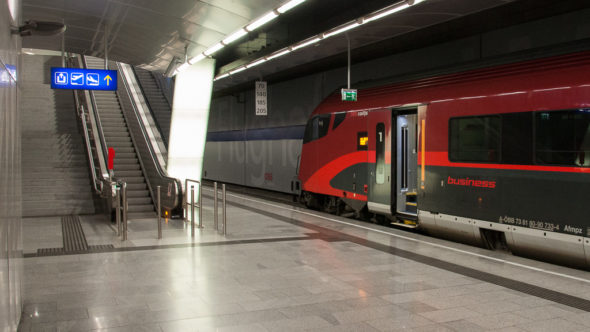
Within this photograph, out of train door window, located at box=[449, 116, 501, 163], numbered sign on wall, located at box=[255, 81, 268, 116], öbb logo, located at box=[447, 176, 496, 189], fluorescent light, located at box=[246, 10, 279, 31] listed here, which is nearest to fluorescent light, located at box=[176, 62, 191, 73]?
fluorescent light, located at box=[246, 10, 279, 31]

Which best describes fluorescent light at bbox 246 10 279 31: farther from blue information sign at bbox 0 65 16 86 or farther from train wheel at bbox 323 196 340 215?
train wheel at bbox 323 196 340 215

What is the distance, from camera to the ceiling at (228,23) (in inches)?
333

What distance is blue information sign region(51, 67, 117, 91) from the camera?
991cm

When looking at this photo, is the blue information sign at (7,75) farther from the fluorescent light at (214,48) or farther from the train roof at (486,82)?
the fluorescent light at (214,48)

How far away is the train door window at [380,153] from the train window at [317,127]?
205 centimetres

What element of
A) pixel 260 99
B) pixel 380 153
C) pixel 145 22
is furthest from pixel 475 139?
pixel 260 99

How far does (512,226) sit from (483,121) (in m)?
1.65

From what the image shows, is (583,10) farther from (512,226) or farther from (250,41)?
(250,41)

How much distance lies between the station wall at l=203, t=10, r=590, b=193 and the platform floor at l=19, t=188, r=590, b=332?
325 centimetres

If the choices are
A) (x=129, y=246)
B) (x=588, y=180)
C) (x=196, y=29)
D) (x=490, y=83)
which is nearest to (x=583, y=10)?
(x=490, y=83)

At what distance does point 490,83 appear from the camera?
25.6ft

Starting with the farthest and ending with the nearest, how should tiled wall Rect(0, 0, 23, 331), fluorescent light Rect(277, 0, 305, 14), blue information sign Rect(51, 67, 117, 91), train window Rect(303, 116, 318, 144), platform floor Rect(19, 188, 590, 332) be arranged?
train window Rect(303, 116, 318, 144)
blue information sign Rect(51, 67, 117, 91)
fluorescent light Rect(277, 0, 305, 14)
platform floor Rect(19, 188, 590, 332)
tiled wall Rect(0, 0, 23, 331)

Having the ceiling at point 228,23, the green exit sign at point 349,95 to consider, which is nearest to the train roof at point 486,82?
the green exit sign at point 349,95

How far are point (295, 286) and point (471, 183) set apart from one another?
3623 millimetres
